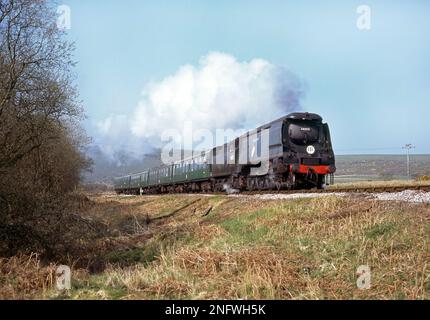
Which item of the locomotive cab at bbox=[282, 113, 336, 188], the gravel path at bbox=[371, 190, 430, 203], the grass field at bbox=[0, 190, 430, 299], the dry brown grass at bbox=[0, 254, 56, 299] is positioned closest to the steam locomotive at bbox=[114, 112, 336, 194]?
the locomotive cab at bbox=[282, 113, 336, 188]

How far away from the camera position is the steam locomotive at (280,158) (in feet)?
66.0

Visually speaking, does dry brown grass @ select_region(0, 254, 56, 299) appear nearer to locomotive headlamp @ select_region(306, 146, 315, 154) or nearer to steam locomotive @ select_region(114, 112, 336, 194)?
steam locomotive @ select_region(114, 112, 336, 194)

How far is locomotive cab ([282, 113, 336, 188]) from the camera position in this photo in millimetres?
19938

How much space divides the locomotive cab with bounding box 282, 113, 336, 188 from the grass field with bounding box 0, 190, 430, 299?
8.19 m

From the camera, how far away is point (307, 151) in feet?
67.1

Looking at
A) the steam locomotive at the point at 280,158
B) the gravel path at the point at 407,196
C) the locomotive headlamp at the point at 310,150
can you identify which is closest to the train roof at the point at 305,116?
the steam locomotive at the point at 280,158

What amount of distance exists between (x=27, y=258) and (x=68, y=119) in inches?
392

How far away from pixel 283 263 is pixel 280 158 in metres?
13.4

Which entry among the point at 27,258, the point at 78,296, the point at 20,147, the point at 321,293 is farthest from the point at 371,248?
the point at 20,147

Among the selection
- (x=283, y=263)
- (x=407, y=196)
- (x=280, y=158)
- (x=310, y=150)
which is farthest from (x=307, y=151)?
(x=283, y=263)

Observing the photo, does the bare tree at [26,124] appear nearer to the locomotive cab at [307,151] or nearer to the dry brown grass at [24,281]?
the dry brown grass at [24,281]

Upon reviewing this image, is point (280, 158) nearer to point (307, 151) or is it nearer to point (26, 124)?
point (307, 151)

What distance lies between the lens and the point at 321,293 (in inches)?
227

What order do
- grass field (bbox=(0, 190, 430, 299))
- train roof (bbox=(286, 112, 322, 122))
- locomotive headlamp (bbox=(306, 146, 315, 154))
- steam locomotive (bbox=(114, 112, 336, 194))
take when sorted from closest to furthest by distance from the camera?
1. grass field (bbox=(0, 190, 430, 299))
2. steam locomotive (bbox=(114, 112, 336, 194))
3. locomotive headlamp (bbox=(306, 146, 315, 154))
4. train roof (bbox=(286, 112, 322, 122))
